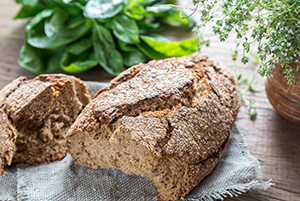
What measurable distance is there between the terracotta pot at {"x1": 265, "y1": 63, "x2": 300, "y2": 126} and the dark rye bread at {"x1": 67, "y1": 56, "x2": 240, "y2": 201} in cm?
28

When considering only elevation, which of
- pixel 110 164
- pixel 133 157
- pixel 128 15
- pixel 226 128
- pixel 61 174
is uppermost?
pixel 128 15

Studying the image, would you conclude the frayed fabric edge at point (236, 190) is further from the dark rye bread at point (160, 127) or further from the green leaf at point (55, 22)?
the green leaf at point (55, 22)

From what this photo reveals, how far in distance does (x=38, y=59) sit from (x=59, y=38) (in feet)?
0.82

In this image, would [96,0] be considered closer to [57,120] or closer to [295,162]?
[57,120]

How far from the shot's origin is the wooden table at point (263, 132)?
1805mm

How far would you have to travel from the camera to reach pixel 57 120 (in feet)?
6.57

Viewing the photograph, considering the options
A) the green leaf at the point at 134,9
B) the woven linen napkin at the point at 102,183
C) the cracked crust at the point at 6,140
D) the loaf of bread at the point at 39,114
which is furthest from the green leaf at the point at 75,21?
the woven linen napkin at the point at 102,183

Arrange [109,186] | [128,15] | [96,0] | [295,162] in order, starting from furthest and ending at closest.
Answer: [128,15]
[96,0]
[295,162]
[109,186]

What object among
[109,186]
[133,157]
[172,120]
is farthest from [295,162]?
[109,186]

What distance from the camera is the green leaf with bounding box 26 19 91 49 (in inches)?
99.7

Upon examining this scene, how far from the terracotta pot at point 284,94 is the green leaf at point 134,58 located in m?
1.03

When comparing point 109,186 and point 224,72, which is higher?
point 224,72

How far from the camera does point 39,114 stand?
1.90 meters

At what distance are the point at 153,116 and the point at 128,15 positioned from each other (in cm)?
127
